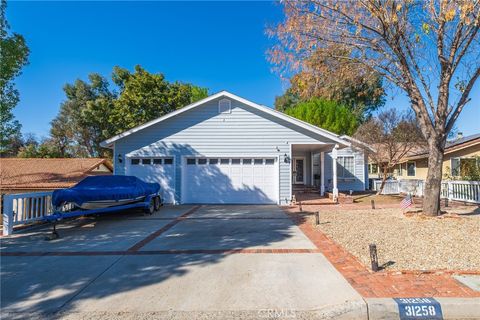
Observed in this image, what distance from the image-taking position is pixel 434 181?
8.84 metres

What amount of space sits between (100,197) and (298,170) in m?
14.3

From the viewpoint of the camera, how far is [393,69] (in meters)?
9.55

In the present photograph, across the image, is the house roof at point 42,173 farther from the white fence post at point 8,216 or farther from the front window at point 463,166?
the front window at point 463,166

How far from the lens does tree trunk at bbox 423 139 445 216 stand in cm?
878

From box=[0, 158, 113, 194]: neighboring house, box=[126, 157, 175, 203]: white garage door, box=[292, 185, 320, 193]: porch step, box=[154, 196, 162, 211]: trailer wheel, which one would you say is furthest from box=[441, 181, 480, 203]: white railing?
box=[0, 158, 113, 194]: neighboring house

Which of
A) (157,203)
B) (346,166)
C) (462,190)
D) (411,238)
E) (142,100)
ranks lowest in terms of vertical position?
(411,238)

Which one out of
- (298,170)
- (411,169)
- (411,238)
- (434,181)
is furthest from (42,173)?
(411,169)

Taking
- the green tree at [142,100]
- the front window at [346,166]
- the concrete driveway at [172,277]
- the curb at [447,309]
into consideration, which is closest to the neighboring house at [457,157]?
the front window at [346,166]

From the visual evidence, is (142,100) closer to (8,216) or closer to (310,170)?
(310,170)

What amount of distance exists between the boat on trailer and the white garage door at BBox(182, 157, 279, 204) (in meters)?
3.14

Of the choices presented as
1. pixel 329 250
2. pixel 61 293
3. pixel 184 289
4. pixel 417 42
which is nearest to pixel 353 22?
pixel 417 42

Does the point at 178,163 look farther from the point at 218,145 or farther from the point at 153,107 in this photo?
the point at 153,107

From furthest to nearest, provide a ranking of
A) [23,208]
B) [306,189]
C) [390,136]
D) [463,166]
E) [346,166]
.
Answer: [346,166]
[306,189]
[390,136]
[463,166]
[23,208]

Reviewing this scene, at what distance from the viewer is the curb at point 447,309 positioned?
11.0ft
